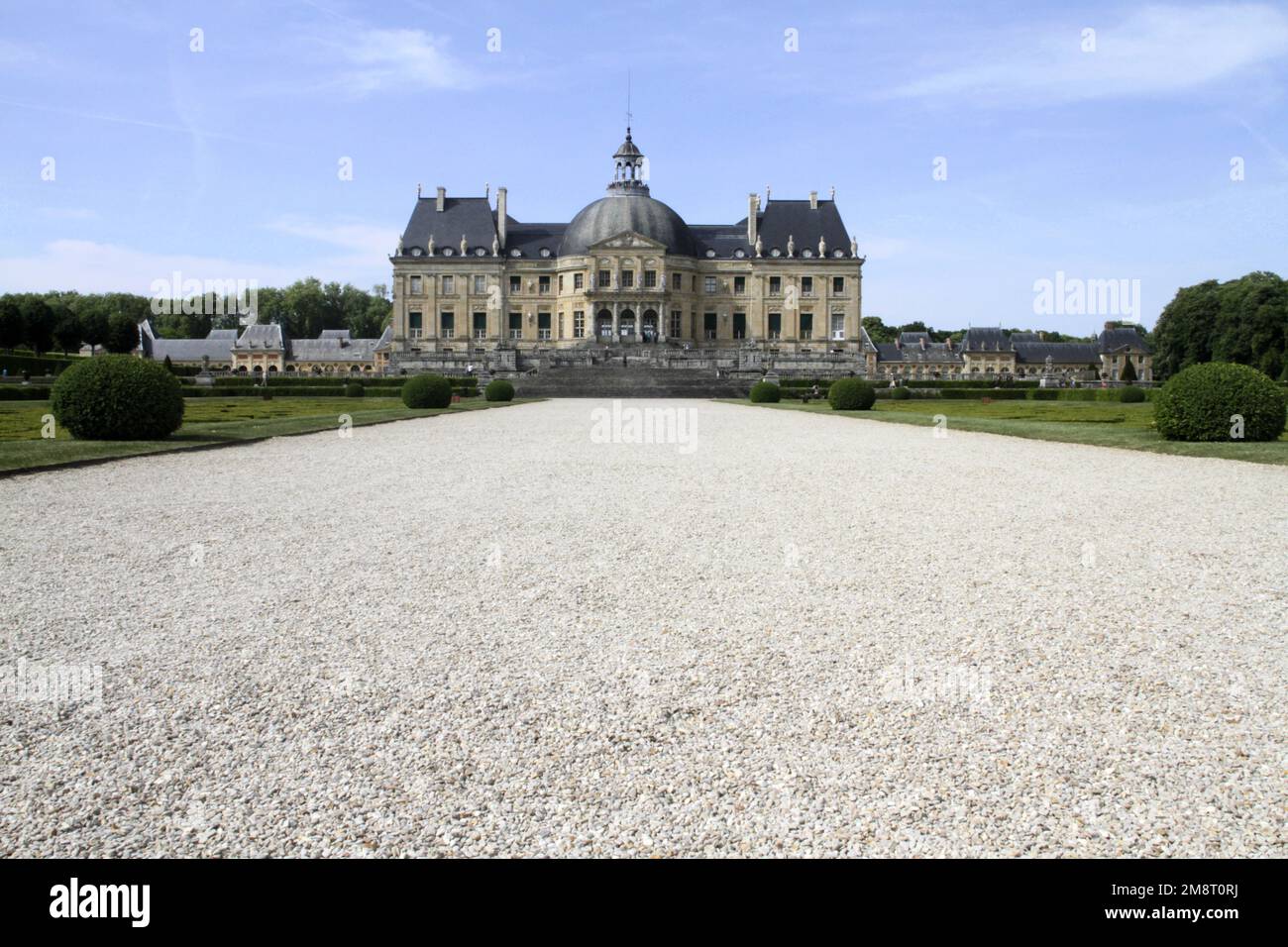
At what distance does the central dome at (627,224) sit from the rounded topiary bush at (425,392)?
43.0 metres

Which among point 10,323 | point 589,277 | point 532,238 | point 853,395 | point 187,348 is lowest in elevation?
point 853,395

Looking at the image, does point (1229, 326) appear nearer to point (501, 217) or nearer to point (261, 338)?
point (501, 217)

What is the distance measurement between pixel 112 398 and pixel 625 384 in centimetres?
3710

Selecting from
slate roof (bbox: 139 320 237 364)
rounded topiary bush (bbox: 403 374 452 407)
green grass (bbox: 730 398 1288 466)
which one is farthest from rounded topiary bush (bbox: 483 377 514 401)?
slate roof (bbox: 139 320 237 364)

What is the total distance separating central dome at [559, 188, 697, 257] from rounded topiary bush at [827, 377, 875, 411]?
42.8m

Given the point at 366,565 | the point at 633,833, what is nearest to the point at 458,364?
the point at 366,565

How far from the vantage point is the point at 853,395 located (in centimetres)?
3198

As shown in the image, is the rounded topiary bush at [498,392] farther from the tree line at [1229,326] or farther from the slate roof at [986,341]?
the slate roof at [986,341]

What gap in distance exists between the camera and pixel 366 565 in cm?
655

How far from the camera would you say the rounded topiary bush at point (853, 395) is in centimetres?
3200

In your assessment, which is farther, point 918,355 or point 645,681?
point 918,355
